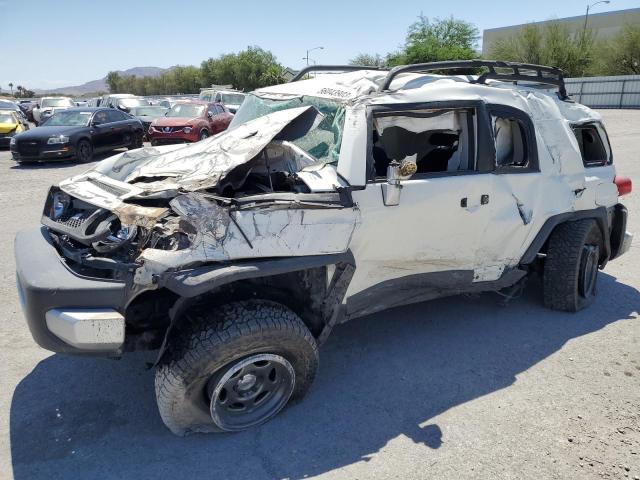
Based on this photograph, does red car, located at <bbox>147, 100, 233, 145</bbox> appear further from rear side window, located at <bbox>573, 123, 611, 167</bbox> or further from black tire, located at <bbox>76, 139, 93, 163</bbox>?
rear side window, located at <bbox>573, 123, 611, 167</bbox>

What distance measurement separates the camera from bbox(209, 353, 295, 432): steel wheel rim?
2773mm

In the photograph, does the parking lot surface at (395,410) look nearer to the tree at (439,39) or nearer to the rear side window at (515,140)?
the rear side window at (515,140)

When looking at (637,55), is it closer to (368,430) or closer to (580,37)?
(580,37)

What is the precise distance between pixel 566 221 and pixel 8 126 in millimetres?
19292

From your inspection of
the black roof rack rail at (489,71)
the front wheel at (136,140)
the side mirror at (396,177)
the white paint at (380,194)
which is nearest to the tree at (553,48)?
the front wheel at (136,140)

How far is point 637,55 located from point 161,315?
170 ft

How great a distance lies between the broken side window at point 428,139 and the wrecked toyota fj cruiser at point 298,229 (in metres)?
0.02

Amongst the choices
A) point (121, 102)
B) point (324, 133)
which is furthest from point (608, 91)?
point (324, 133)

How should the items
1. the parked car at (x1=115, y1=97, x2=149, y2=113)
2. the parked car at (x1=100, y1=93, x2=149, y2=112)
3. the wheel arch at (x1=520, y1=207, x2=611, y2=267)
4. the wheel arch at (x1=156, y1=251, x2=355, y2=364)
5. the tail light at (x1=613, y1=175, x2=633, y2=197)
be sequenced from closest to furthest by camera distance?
the wheel arch at (x1=156, y1=251, x2=355, y2=364) < the wheel arch at (x1=520, y1=207, x2=611, y2=267) < the tail light at (x1=613, y1=175, x2=633, y2=197) < the parked car at (x1=115, y1=97, x2=149, y2=113) < the parked car at (x1=100, y1=93, x2=149, y2=112)

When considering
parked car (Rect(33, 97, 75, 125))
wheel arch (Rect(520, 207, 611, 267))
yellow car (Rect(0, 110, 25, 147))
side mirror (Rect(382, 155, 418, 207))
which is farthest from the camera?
parked car (Rect(33, 97, 75, 125))

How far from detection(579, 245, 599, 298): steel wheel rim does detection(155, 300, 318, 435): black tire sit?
289 cm

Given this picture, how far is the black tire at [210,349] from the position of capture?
8.63 feet

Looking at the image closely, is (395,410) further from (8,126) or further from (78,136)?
(8,126)

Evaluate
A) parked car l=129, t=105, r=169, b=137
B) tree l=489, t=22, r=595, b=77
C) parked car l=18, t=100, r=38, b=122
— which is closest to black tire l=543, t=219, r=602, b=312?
parked car l=129, t=105, r=169, b=137
